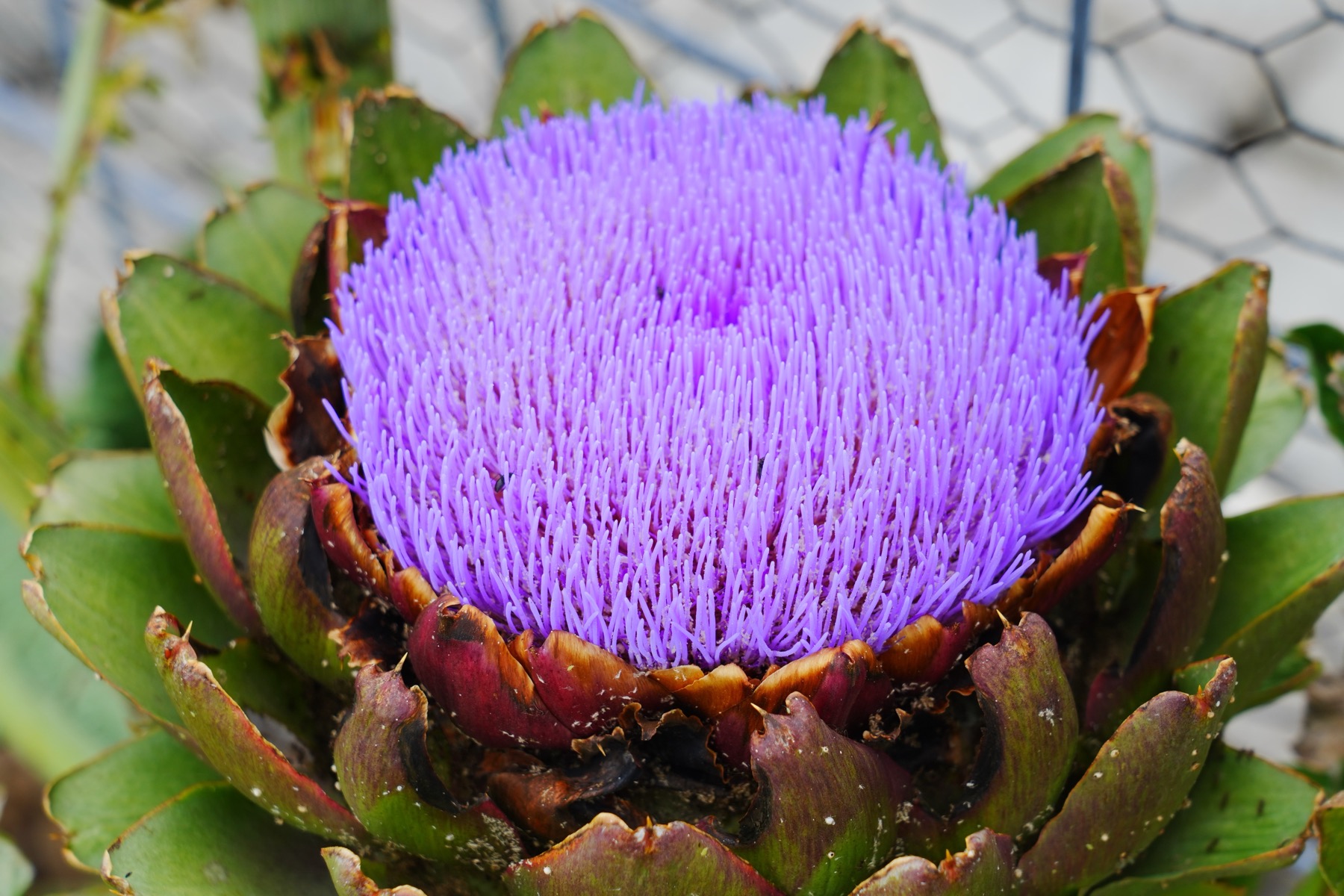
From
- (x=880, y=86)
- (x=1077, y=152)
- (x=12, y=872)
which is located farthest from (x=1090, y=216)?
(x=12, y=872)

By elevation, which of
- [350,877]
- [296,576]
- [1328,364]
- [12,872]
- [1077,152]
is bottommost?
[12,872]

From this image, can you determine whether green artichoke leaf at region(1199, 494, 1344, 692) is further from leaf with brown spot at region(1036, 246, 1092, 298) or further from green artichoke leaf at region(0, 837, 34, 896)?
green artichoke leaf at region(0, 837, 34, 896)

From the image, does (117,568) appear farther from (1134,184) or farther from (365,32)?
(1134,184)

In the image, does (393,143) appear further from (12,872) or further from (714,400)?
(12,872)

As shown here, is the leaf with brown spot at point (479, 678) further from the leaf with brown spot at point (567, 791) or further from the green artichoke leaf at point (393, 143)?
the green artichoke leaf at point (393, 143)

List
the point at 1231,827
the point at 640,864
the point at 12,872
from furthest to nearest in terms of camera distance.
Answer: the point at 12,872
the point at 1231,827
the point at 640,864

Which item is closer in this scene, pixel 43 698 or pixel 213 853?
pixel 213 853

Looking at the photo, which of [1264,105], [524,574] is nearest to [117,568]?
[524,574]
